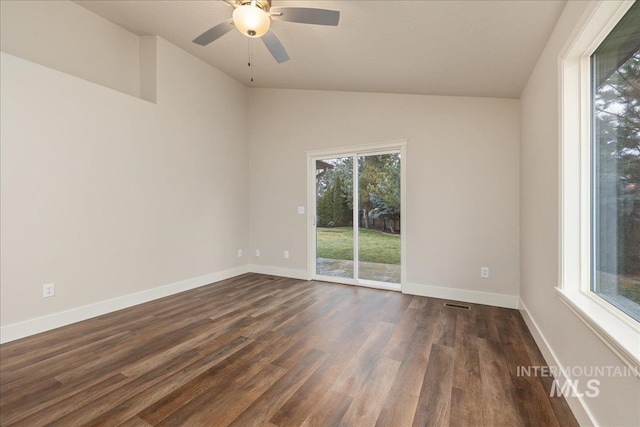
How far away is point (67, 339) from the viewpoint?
2.55m

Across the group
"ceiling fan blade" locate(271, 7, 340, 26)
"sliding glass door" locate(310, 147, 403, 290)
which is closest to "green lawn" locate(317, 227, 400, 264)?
"sliding glass door" locate(310, 147, 403, 290)

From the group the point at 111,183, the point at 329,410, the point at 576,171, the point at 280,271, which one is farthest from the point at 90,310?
the point at 576,171

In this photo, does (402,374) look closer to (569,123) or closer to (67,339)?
(569,123)

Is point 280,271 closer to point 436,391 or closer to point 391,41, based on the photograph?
point 436,391

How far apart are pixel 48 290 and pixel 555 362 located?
14.5 ft

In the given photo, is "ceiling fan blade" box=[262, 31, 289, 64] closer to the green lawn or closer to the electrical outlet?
the green lawn

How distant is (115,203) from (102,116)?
39.2 inches

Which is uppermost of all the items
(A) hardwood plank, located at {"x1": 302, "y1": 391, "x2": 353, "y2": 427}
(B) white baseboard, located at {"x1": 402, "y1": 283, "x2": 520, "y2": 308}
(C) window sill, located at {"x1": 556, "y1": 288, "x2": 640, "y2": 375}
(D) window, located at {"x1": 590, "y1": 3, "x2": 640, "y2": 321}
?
(D) window, located at {"x1": 590, "y1": 3, "x2": 640, "y2": 321}

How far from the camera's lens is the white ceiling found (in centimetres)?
202

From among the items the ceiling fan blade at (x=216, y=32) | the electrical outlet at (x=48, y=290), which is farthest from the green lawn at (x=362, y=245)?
the electrical outlet at (x=48, y=290)

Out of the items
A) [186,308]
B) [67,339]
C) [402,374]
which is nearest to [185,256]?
[186,308]

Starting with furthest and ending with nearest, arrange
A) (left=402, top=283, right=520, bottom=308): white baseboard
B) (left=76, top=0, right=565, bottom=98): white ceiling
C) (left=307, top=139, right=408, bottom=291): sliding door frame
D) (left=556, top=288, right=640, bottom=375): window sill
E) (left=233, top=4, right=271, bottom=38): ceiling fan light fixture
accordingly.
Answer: (left=307, top=139, right=408, bottom=291): sliding door frame → (left=402, top=283, right=520, bottom=308): white baseboard → (left=233, top=4, right=271, bottom=38): ceiling fan light fixture → (left=76, top=0, right=565, bottom=98): white ceiling → (left=556, top=288, right=640, bottom=375): window sill

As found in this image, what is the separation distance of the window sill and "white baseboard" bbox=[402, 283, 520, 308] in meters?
1.81

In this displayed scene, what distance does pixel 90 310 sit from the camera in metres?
3.04
